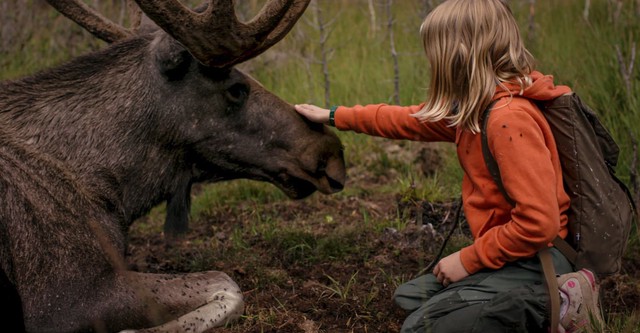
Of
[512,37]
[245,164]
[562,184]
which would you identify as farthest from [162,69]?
[562,184]

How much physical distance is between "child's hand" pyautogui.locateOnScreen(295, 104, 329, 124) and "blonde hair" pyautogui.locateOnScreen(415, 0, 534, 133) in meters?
0.92

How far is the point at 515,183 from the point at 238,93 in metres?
1.79

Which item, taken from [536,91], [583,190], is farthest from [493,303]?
[536,91]

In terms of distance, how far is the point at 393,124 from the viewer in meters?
4.27

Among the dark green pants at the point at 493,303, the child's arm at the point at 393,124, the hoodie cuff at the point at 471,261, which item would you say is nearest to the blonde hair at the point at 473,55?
the child's arm at the point at 393,124

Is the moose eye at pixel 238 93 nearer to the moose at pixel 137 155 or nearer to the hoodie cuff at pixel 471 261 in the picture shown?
the moose at pixel 137 155

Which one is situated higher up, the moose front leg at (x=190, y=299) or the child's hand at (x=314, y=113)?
the child's hand at (x=314, y=113)

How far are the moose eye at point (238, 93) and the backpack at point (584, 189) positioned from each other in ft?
5.09

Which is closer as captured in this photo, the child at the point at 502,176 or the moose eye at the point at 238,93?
the child at the point at 502,176

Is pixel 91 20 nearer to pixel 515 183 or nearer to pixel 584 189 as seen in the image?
pixel 515 183

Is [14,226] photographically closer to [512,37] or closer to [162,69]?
[162,69]

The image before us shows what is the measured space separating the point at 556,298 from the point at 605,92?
3.25 m

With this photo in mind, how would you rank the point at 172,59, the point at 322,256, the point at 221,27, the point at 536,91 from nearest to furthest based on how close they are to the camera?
the point at 536,91, the point at 221,27, the point at 172,59, the point at 322,256

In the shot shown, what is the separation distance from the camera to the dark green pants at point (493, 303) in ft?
11.6
